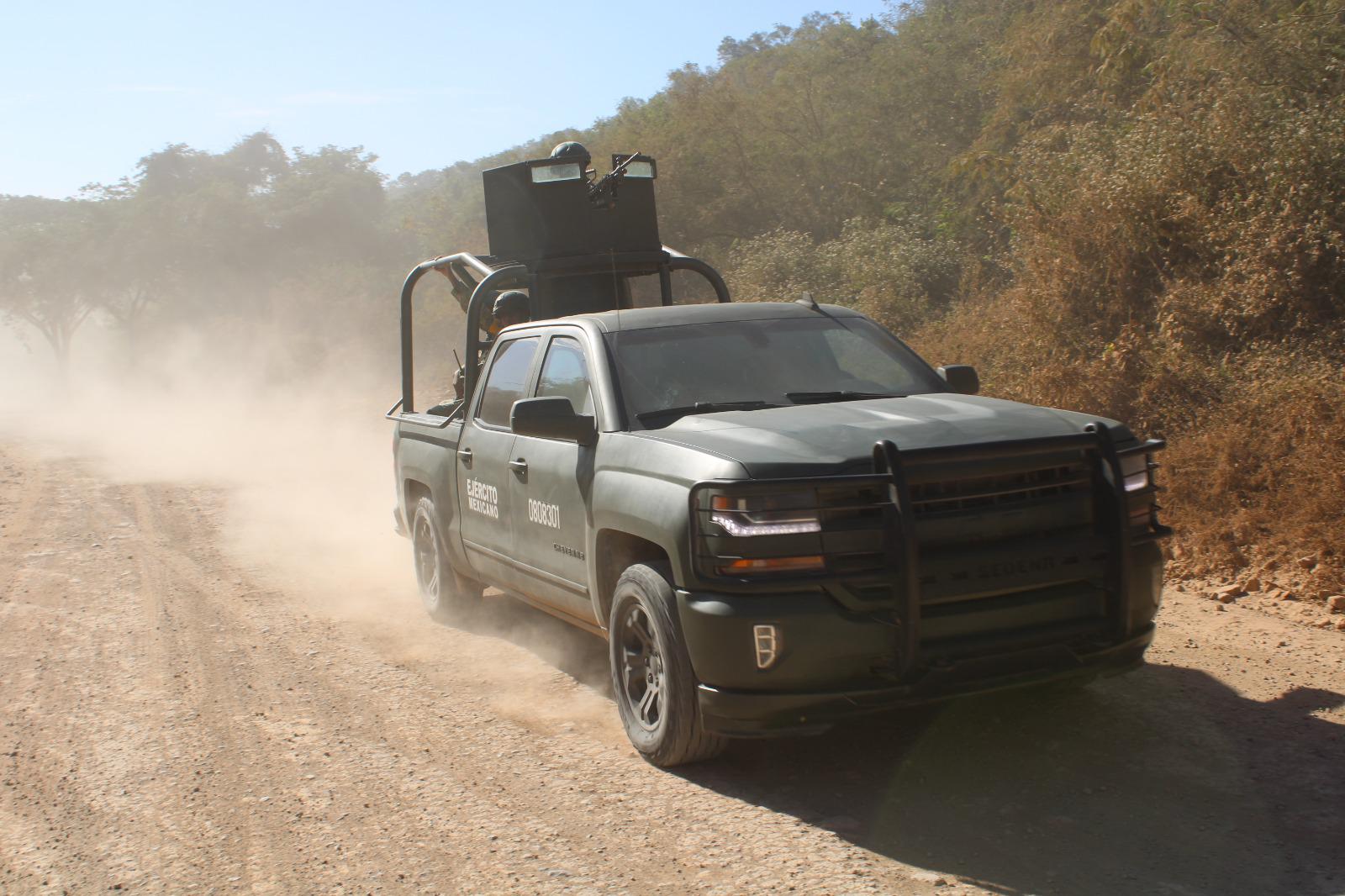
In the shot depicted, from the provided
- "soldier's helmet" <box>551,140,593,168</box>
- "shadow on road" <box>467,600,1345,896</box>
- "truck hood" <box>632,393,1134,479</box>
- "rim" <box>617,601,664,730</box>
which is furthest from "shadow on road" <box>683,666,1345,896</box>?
"soldier's helmet" <box>551,140,593,168</box>

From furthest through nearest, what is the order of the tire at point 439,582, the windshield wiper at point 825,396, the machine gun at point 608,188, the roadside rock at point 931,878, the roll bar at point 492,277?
the machine gun at point 608,188 < the roll bar at point 492,277 < the tire at point 439,582 < the windshield wiper at point 825,396 < the roadside rock at point 931,878

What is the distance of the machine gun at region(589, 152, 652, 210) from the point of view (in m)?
9.46

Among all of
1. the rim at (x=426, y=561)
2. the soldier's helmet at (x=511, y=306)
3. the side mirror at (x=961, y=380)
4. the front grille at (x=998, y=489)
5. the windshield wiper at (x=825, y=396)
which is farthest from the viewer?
the soldier's helmet at (x=511, y=306)

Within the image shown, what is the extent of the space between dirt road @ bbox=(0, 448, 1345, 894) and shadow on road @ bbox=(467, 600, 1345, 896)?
0.01 metres

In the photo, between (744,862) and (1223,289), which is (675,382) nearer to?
(744,862)

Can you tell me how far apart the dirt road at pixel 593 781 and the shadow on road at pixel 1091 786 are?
0.01 meters

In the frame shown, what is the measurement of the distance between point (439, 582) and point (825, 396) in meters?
3.15

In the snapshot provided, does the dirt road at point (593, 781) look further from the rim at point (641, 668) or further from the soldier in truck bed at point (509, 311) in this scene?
the soldier in truck bed at point (509, 311)

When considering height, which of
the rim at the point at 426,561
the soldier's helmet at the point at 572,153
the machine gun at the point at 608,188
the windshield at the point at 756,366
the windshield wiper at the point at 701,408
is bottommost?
the rim at the point at 426,561

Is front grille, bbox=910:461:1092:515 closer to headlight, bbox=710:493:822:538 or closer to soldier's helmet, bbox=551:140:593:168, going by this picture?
headlight, bbox=710:493:822:538

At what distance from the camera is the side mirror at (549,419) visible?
16.9 feet

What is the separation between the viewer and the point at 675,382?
544cm

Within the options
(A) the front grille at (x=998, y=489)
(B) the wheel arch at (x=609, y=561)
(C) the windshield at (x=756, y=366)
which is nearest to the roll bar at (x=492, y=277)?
(C) the windshield at (x=756, y=366)

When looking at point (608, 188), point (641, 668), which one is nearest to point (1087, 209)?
point (608, 188)
